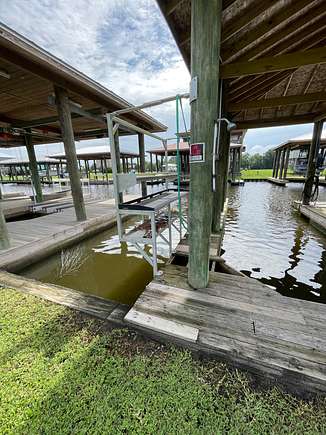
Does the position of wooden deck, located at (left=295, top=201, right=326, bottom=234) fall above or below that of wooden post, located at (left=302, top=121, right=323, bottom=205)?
below

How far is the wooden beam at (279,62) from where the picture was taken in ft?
7.30

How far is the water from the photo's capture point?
9.82ft

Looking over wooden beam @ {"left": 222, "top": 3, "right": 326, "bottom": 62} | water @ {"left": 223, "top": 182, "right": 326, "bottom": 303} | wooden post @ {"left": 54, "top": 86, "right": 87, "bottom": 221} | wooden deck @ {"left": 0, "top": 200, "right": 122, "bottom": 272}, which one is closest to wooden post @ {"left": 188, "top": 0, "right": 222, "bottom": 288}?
wooden beam @ {"left": 222, "top": 3, "right": 326, "bottom": 62}

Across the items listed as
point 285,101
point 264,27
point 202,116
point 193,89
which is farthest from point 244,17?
point 285,101

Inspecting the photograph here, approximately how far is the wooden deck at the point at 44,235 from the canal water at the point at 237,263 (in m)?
0.20

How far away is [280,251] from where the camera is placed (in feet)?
13.3

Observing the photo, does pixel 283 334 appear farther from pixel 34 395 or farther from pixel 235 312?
pixel 34 395

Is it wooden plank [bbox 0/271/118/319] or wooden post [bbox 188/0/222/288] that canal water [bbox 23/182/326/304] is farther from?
wooden post [bbox 188/0/222/288]

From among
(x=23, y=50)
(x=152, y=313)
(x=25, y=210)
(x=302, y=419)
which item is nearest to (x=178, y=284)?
(x=152, y=313)

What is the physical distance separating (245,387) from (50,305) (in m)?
1.99

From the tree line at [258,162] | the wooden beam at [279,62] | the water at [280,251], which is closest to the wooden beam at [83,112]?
the wooden beam at [279,62]

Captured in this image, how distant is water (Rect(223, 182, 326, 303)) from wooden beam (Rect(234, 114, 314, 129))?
3.25m

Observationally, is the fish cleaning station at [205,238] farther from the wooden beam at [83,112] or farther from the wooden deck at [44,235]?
the wooden beam at [83,112]

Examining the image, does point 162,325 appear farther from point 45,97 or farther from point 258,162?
point 258,162
